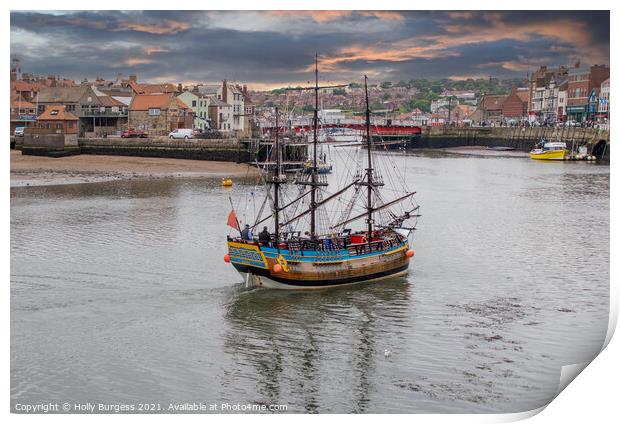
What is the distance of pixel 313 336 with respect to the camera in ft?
52.2

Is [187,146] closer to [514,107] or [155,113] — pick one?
[155,113]

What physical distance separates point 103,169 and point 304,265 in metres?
27.2

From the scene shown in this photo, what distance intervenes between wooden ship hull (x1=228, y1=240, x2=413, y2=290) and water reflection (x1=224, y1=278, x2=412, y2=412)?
10.3 inches

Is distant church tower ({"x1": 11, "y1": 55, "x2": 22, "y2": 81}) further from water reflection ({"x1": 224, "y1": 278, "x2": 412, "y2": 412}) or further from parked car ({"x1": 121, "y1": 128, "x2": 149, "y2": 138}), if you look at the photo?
water reflection ({"x1": 224, "y1": 278, "x2": 412, "y2": 412})

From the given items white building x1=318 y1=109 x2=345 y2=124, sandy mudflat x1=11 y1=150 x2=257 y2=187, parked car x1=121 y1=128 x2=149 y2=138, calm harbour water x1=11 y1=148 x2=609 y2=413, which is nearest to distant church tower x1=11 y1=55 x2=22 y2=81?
sandy mudflat x1=11 y1=150 x2=257 y2=187

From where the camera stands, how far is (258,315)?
17.4 metres

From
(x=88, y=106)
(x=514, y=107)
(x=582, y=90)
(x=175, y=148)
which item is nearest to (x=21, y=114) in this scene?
(x=88, y=106)

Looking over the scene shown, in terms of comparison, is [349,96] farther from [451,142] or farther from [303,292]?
[451,142]

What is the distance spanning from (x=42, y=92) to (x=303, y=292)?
3886 centimetres

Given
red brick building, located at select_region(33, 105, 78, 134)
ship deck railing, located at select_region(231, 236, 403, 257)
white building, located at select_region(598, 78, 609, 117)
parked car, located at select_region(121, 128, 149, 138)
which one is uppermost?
white building, located at select_region(598, 78, 609, 117)

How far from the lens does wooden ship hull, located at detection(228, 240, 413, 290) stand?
61.8 ft

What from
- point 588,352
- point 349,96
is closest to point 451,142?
point 349,96

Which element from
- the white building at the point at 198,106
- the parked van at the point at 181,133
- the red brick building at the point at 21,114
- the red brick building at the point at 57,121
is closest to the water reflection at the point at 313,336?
the red brick building at the point at 57,121
